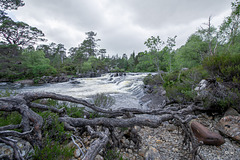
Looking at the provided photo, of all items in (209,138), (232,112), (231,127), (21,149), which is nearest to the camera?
(21,149)

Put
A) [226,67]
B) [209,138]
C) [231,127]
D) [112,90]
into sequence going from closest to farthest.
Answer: [209,138] → [231,127] → [226,67] → [112,90]

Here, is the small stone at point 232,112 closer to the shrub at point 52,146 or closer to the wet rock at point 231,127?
the wet rock at point 231,127

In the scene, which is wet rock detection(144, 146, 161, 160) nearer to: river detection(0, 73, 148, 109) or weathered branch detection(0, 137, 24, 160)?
weathered branch detection(0, 137, 24, 160)

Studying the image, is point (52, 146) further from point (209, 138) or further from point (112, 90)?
point (112, 90)

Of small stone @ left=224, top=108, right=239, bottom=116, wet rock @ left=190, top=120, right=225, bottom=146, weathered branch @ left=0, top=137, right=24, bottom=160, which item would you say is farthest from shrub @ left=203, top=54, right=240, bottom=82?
weathered branch @ left=0, top=137, right=24, bottom=160

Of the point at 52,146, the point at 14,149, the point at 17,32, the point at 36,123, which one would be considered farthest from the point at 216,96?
the point at 17,32

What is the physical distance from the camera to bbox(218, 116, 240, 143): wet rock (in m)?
2.68

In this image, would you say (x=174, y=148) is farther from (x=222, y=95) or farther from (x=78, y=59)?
(x=78, y=59)

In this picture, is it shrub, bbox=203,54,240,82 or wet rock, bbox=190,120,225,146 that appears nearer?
wet rock, bbox=190,120,225,146

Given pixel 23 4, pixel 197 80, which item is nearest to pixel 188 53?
pixel 197 80

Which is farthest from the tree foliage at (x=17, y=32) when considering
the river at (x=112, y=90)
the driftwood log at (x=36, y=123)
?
the driftwood log at (x=36, y=123)

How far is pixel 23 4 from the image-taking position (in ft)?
67.0

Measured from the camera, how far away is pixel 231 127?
9.37 feet

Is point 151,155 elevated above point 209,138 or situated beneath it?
situated beneath
